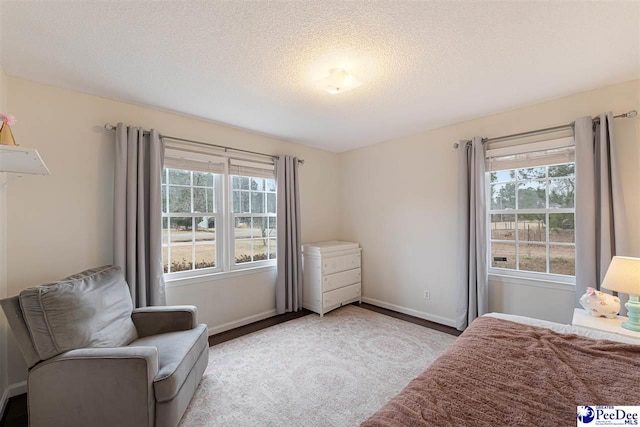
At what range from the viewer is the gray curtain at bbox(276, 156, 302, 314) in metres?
3.70

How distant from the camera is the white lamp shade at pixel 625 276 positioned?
1.78m

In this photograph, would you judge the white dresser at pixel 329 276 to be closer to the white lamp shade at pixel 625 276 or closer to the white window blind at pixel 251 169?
the white window blind at pixel 251 169

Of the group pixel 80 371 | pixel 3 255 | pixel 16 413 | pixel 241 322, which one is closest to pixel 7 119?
pixel 3 255

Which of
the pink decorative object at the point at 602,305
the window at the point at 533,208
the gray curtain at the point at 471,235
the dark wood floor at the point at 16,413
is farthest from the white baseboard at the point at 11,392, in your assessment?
the window at the point at 533,208

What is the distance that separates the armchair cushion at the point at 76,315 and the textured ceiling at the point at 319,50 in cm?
157

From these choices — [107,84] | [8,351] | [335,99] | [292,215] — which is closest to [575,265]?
[335,99]

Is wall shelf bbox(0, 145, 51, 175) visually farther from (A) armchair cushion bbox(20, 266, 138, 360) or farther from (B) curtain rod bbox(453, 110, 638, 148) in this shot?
(B) curtain rod bbox(453, 110, 638, 148)

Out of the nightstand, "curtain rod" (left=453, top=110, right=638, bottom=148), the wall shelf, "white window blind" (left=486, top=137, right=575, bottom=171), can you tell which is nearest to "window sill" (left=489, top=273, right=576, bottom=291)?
the nightstand

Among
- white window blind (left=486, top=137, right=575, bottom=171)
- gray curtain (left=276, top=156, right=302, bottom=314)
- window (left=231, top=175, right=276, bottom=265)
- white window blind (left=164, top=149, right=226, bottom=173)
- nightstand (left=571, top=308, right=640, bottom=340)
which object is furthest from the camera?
gray curtain (left=276, top=156, right=302, bottom=314)

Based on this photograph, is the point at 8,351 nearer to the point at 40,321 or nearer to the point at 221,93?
the point at 40,321

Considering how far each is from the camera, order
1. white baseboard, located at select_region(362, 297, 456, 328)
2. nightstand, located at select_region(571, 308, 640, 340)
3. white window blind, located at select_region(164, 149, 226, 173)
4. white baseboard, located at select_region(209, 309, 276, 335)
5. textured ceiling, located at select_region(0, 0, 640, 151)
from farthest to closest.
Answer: white baseboard, located at select_region(362, 297, 456, 328) → white baseboard, located at select_region(209, 309, 276, 335) → white window blind, located at select_region(164, 149, 226, 173) → nightstand, located at select_region(571, 308, 640, 340) → textured ceiling, located at select_region(0, 0, 640, 151)

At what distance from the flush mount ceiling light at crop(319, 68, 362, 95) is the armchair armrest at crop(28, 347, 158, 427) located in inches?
87.0

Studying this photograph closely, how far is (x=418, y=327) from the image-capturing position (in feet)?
10.8

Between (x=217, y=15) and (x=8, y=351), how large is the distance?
2894 millimetres
